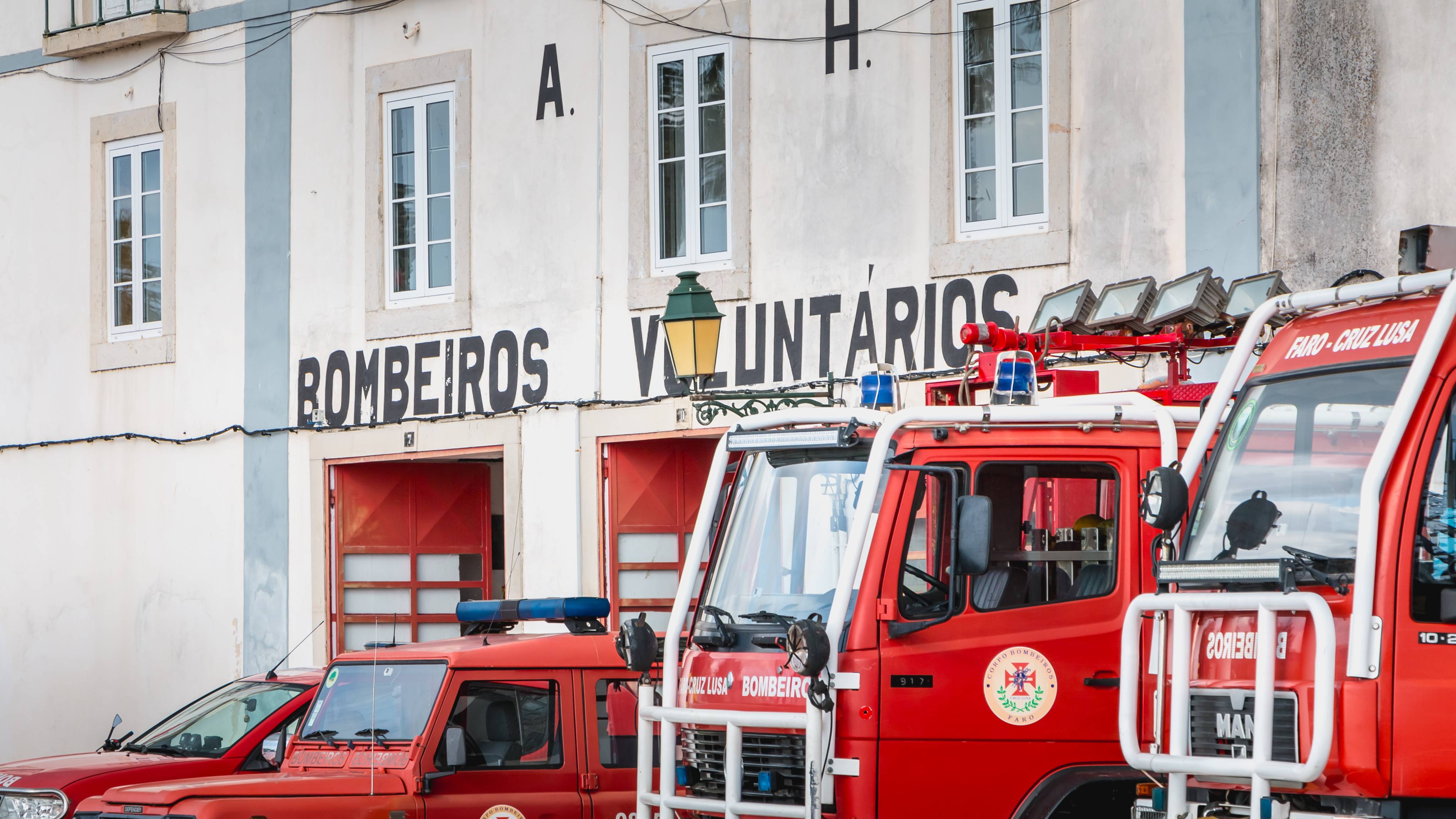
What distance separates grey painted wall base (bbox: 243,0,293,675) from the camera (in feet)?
54.1

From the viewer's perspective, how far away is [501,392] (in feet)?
50.3

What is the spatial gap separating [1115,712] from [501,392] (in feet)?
27.7

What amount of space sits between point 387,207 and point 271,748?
20.5ft

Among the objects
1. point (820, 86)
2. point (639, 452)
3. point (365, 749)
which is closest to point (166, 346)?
point (639, 452)

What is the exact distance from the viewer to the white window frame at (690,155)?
14352mm

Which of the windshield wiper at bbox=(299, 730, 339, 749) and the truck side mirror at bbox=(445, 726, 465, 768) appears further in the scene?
the windshield wiper at bbox=(299, 730, 339, 749)

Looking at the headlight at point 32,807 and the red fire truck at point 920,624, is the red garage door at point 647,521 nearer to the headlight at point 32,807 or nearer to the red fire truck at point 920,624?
the headlight at point 32,807

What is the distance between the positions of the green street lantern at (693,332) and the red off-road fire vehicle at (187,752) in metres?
2.79

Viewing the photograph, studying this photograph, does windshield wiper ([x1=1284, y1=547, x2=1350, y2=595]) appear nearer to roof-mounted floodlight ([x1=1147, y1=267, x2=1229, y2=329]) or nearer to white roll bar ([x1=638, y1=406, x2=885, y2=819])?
white roll bar ([x1=638, y1=406, x2=885, y2=819])

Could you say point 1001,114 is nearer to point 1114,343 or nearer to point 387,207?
point 1114,343

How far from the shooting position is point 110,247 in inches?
703

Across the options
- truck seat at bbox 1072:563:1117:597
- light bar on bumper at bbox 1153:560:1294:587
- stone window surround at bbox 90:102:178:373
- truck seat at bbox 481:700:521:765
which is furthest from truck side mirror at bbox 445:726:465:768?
stone window surround at bbox 90:102:178:373

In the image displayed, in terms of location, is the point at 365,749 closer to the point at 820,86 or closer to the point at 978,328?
the point at 978,328

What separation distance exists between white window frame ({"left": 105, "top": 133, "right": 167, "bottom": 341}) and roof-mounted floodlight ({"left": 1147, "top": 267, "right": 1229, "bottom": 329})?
10.6 m
